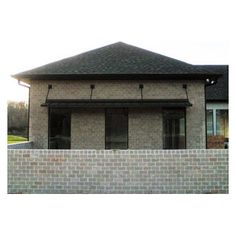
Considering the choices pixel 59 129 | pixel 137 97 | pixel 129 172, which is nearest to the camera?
pixel 129 172

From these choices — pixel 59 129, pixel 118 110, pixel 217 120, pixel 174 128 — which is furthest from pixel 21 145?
pixel 217 120

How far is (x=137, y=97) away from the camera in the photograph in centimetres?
1132

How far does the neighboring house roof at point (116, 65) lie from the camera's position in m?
11.4

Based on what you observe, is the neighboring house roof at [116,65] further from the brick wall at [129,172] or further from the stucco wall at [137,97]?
the brick wall at [129,172]

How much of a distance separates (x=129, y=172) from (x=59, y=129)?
566cm

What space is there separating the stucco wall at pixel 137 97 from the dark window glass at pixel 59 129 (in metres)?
0.20

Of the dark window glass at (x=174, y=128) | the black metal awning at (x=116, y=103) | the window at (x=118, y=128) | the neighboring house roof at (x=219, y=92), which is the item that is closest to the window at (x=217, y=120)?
the neighboring house roof at (x=219, y=92)

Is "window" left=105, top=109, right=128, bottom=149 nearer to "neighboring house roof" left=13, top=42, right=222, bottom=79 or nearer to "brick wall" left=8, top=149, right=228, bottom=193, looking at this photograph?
"neighboring house roof" left=13, top=42, right=222, bottom=79

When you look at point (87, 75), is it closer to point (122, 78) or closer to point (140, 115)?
point (122, 78)

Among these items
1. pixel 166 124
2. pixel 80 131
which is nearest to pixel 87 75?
pixel 80 131

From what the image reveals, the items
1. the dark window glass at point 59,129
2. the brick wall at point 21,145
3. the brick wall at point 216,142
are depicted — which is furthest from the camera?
the brick wall at point 216,142

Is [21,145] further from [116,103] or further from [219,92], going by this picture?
[219,92]

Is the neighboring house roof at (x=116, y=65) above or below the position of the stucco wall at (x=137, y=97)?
above

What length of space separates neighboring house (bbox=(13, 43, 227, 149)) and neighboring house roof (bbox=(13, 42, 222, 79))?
0.13 ft
